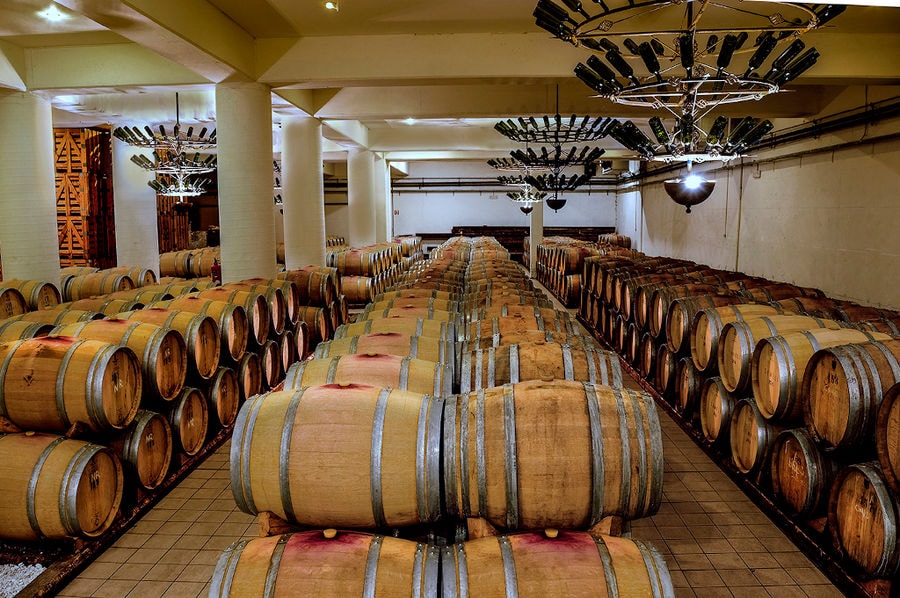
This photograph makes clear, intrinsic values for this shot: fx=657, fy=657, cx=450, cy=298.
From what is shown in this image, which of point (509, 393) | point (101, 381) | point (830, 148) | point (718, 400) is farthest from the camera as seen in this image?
point (830, 148)

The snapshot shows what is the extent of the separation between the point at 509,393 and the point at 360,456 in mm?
686

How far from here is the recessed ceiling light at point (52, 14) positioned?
293 inches

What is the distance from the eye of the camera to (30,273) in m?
9.34

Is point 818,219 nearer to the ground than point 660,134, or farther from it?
nearer to the ground

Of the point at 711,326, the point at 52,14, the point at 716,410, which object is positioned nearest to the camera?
the point at 716,410

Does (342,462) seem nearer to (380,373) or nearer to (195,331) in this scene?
(380,373)

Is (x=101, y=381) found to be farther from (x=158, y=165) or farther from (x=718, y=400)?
(x=158, y=165)

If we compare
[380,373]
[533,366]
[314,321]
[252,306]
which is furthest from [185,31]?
[533,366]

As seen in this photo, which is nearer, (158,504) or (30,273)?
(158,504)

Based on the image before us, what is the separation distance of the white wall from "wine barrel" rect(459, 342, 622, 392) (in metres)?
6.96

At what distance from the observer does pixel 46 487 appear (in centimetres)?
375

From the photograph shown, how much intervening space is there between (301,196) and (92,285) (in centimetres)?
378

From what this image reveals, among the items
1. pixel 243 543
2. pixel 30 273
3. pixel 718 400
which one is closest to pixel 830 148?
pixel 718 400

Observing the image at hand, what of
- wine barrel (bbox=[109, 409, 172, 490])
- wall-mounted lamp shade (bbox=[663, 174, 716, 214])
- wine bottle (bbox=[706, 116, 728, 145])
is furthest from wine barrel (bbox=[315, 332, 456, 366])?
wall-mounted lamp shade (bbox=[663, 174, 716, 214])
